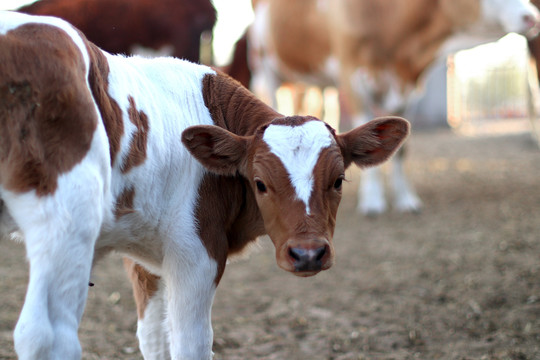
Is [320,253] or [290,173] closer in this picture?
[320,253]

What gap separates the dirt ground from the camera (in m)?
3.80

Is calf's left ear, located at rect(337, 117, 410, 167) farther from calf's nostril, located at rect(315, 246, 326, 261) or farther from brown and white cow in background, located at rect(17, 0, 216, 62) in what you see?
brown and white cow in background, located at rect(17, 0, 216, 62)

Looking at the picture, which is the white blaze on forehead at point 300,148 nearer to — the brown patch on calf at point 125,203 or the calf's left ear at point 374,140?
the calf's left ear at point 374,140

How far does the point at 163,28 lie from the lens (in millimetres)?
5355

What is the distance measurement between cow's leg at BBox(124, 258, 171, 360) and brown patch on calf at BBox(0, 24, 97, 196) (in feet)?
3.63

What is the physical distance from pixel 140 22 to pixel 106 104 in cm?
301

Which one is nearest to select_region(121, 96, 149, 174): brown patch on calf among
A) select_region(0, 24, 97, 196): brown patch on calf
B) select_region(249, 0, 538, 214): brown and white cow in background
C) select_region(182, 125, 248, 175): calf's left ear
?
select_region(182, 125, 248, 175): calf's left ear

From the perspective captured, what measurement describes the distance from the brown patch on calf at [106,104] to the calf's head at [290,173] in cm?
32

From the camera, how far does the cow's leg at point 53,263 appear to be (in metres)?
2.02

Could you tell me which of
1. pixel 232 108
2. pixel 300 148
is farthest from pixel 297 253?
pixel 232 108

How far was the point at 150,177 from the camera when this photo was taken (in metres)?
2.54

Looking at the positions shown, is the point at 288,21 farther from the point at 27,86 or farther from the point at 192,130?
the point at 27,86

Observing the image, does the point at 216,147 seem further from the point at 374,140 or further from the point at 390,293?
the point at 390,293

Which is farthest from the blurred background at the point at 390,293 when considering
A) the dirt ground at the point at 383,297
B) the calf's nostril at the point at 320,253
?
the calf's nostril at the point at 320,253
